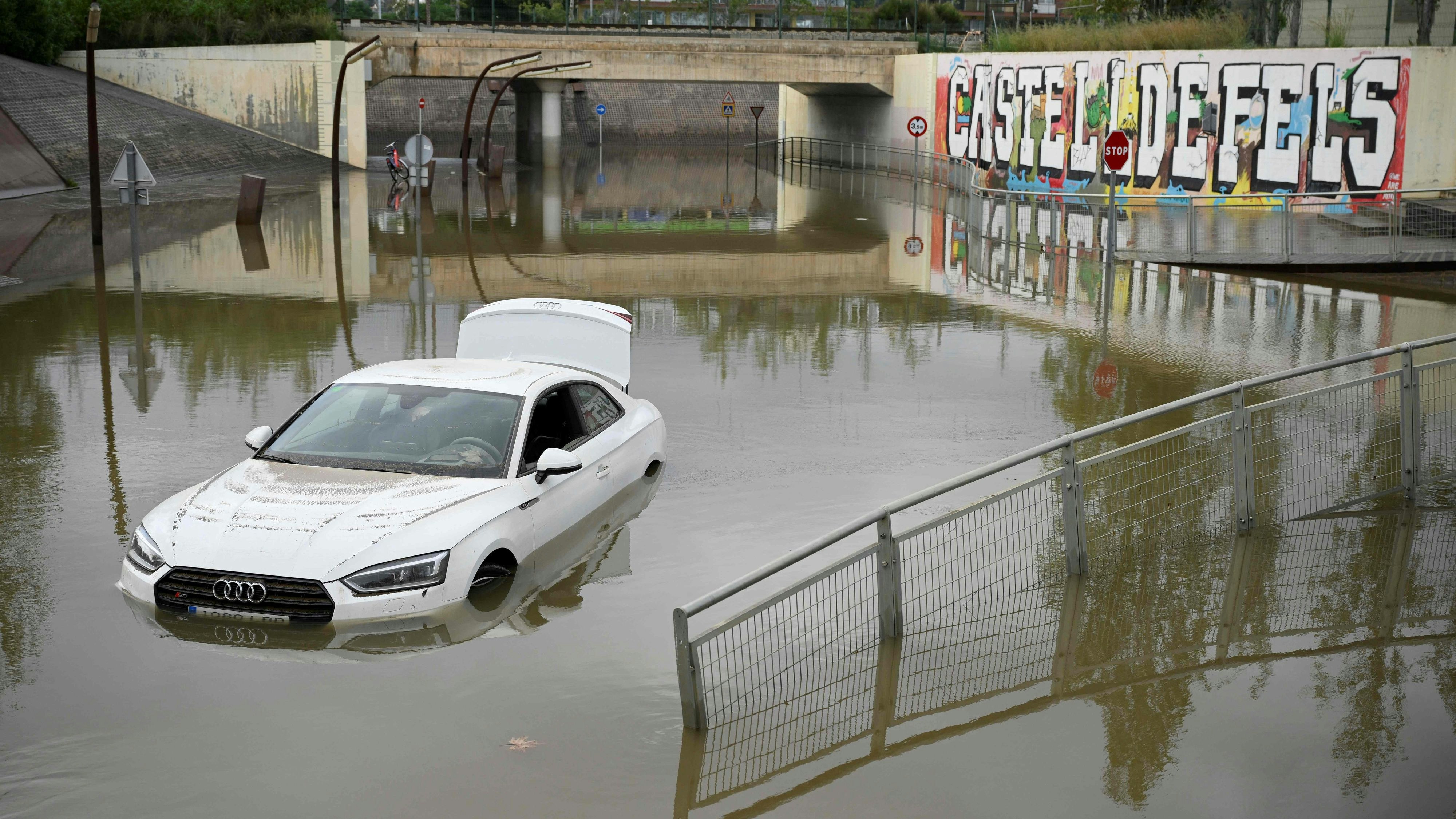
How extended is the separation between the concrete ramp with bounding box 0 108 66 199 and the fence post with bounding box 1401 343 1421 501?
32788mm

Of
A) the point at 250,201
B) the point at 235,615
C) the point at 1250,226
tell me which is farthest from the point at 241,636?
the point at 250,201

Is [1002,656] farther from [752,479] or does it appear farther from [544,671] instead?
[752,479]

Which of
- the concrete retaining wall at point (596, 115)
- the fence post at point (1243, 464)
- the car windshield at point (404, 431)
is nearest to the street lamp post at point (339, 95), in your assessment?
the car windshield at point (404, 431)

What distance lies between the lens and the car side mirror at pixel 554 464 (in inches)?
348

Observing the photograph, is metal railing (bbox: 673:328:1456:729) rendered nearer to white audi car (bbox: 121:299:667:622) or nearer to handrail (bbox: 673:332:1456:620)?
handrail (bbox: 673:332:1456:620)

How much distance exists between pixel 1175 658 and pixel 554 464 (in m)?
3.80

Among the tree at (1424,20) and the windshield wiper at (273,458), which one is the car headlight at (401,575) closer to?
the windshield wiper at (273,458)

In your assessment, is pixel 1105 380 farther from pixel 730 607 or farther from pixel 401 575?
pixel 401 575

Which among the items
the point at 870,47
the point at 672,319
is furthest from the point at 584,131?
the point at 672,319

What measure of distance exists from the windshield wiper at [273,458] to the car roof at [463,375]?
2.65 feet

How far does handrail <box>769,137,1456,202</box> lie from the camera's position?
22.2 metres

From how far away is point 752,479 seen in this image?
1119 cm

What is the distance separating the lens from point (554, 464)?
8812 mm

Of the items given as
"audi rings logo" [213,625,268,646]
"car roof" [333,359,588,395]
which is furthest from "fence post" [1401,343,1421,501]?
"audi rings logo" [213,625,268,646]
